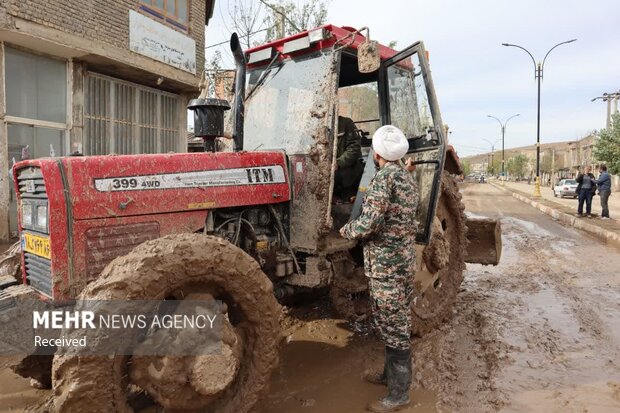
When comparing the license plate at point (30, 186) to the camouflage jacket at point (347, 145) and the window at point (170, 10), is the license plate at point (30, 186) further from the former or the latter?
the window at point (170, 10)

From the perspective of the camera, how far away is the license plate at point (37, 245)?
2678 millimetres

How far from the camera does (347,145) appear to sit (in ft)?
14.0

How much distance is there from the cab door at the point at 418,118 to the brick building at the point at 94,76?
595cm

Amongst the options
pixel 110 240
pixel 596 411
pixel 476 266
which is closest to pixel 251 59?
pixel 110 240

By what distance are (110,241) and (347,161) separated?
216 cm

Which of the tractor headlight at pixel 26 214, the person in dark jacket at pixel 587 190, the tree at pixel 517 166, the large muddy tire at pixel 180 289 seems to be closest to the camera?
the large muddy tire at pixel 180 289

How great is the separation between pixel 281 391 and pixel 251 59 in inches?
113

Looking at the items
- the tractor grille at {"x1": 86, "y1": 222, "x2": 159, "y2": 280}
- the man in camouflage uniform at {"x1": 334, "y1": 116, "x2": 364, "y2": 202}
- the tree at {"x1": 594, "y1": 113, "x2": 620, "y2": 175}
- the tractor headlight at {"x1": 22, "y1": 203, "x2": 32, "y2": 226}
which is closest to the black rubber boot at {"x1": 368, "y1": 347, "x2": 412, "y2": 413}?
the man in camouflage uniform at {"x1": 334, "y1": 116, "x2": 364, "y2": 202}

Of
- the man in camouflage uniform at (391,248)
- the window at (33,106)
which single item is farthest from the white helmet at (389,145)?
the window at (33,106)

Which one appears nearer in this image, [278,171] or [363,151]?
[278,171]

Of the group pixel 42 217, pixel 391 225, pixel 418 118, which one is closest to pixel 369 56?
pixel 391 225

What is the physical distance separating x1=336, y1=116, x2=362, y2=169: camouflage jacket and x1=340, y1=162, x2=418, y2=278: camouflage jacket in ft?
2.90

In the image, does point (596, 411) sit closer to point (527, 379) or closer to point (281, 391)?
point (527, 379)

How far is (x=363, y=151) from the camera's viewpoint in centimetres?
480
